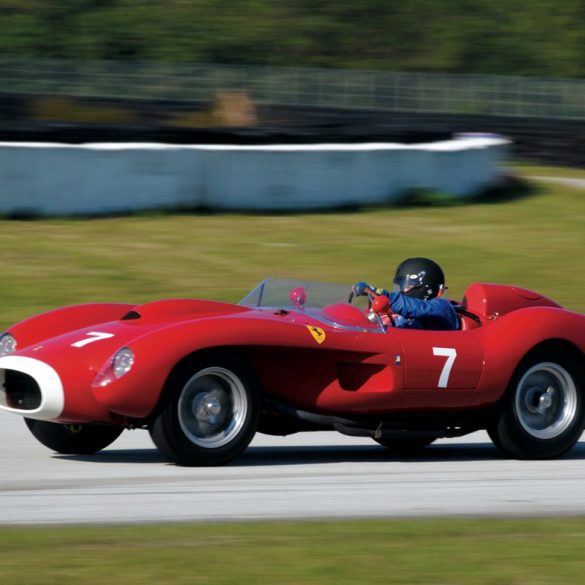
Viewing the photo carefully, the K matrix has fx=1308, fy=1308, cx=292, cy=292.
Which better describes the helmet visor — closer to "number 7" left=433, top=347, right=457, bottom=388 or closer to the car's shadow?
"number 7" left=433, top=347, right=457, bottom=388

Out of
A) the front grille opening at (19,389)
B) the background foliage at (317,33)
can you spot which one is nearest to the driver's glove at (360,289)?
the front grille opening at (19,389)

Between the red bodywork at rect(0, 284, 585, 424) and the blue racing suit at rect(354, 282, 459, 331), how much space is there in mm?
128

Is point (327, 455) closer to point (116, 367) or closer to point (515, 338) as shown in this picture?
point (515, 338)

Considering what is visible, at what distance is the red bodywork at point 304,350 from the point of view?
20.5 ft

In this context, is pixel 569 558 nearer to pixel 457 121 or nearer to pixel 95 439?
pixel 95 439

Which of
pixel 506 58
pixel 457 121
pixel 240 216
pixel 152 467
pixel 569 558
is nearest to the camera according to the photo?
pixel 569 558

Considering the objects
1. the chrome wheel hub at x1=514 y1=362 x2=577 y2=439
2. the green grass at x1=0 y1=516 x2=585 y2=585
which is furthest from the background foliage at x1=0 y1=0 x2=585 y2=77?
the green grass at x1=0 y1=516 x2=585 y2=585

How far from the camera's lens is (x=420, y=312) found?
23.4ft

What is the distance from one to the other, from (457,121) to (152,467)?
786 inches

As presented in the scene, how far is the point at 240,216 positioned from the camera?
1641 centimetres

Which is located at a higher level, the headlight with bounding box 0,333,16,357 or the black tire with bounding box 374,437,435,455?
the headlight with bounding box 0,333,16,357

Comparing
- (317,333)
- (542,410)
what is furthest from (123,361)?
(542,410)

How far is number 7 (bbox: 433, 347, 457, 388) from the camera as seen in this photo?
22.8 ft

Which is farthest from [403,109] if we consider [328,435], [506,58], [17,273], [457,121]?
[328,435]
